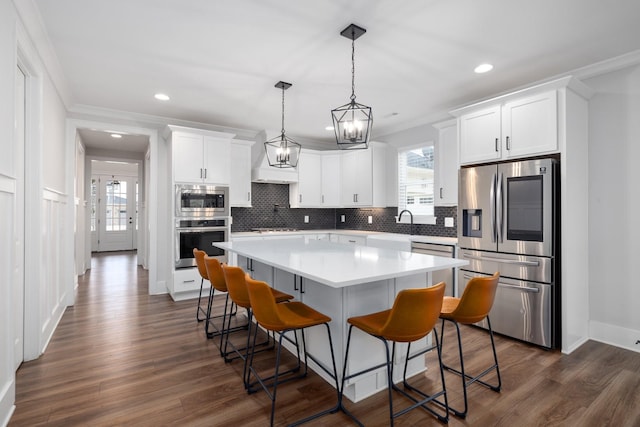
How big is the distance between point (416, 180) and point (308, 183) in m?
1.90

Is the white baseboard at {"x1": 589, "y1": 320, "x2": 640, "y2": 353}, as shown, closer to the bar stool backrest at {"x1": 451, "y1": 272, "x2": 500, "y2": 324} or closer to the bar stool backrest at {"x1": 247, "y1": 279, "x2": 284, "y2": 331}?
the bar stool backrest at {"x1": 451, "y1": 272, "x2": 500, "y2": 324}

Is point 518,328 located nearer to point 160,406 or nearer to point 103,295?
point 160,406

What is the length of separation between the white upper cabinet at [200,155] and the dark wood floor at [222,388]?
83.6 inches

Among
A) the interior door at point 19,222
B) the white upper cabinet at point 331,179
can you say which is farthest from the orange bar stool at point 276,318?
the white upper cabinet at point 331,179

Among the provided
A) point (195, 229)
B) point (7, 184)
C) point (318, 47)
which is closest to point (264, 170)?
point (195, 229)

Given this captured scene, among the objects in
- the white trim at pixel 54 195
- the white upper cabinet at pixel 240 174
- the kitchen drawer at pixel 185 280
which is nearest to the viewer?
the white trim at pixel 54 195

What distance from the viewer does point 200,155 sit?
Answer: 469 cm

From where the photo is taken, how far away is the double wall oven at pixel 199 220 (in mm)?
4543

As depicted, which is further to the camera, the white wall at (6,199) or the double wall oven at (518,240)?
the double wall oven at (518,240)

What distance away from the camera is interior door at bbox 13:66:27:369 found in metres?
2.21

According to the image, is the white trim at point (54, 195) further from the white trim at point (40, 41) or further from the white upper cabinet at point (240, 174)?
Answer: the white upper cabinet at point (240, 174)

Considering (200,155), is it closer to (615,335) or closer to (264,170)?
(264,170)

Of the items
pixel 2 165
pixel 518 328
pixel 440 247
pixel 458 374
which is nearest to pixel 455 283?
pixel 440 247

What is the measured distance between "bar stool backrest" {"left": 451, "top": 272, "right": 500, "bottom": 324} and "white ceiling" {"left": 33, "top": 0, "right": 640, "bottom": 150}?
1846mm
